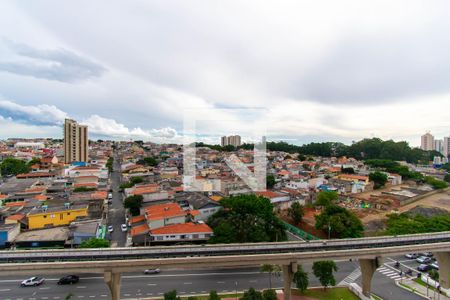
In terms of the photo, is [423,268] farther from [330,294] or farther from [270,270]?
[270,270]

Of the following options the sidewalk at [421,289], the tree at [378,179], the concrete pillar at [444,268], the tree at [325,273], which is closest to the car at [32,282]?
the tree at [325,273]

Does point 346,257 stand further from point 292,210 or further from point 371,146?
point 371,146

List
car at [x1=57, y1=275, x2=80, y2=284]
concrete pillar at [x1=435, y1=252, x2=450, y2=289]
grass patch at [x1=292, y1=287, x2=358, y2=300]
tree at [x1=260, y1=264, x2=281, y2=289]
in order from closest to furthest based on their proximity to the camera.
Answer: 1. grass patch at [x1=292, y1=287, x2=358, y2=300]
2. car at [x1=57, y1=275, x2=80, y2=284]
3. tree at [x1=260, y1=264, x2=281, y2=289]
4. concrete pillar at [x1=435, y1=252, x2=450, y2=289]

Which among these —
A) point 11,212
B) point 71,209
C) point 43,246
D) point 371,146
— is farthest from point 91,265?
point 371,146

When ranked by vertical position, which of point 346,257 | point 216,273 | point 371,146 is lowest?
point 216,273

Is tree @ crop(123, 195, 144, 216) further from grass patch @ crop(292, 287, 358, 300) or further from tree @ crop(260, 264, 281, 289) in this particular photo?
grass patch @ crop(292, 287, 358, 300)

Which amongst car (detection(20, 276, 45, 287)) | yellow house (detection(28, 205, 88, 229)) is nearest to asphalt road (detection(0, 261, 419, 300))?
car (detection(20, 276, 45, 287))
